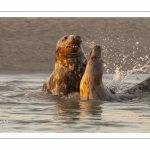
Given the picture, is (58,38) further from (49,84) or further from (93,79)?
(93,79)

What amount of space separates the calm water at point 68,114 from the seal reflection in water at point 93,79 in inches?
6.9

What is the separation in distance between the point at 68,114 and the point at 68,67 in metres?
Answer: 2.42

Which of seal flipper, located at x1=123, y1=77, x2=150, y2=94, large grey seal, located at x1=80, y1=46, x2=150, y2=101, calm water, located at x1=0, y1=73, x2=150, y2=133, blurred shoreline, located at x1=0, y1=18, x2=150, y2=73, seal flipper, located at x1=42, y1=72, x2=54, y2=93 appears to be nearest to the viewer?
calm water, located at x1=0, y1=73, x2=150, y2=133

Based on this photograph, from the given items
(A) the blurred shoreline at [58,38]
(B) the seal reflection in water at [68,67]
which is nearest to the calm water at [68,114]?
(B) the seal reflection in water at [68,67]

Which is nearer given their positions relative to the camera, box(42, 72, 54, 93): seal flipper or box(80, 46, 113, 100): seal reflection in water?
box(80, 46, 113, 100): seal reflection in water

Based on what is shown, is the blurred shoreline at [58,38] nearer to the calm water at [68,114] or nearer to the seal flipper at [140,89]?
the calm water at [68,114]

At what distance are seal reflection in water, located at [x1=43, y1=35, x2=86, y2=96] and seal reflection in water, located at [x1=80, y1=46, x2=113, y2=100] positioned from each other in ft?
2.69

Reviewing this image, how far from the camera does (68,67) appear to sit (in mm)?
12789

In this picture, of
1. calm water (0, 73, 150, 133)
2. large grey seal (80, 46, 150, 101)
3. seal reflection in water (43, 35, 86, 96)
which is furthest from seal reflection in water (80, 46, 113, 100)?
seal reflection in water (43, 35, 86, 96)

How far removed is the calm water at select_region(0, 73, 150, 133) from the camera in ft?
30.3

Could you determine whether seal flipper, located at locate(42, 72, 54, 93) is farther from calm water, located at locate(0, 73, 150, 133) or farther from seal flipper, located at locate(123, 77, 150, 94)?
seal flipper, located at locate(123, 77, 150, 94)

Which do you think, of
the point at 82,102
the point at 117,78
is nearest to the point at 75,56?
the point at 82,102
